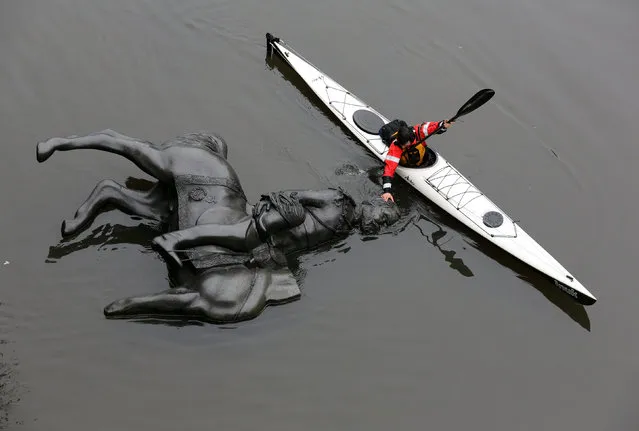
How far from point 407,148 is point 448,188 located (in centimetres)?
Result: 82

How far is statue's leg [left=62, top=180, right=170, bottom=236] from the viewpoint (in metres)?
7.69

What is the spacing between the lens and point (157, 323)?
7.20 metres

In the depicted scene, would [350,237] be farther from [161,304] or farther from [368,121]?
[161,304]

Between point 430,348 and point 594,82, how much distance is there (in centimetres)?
678

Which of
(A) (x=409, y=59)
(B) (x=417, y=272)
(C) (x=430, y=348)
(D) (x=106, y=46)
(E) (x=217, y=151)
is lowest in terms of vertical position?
(C) (x=430, y=348)

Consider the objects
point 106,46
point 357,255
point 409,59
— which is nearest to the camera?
point 357,255

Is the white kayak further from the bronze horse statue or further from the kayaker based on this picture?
the bronze horse statue

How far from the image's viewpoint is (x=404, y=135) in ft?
Answer: 29.1

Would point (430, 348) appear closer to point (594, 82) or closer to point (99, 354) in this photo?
point (99, 354)

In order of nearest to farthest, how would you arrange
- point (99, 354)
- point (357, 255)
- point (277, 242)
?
point (99, 354)
point (277, 242)
point (357, 255)

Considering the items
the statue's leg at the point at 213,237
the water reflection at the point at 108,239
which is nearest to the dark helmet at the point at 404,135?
the statue's leg at the point at 213,237

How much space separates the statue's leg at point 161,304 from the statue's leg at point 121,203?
4.12 feet

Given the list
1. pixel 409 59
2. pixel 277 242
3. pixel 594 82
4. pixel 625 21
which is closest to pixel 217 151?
pixel 277 242

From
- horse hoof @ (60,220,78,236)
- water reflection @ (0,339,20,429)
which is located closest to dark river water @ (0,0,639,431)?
water reflection @ (0,339,20,429)
